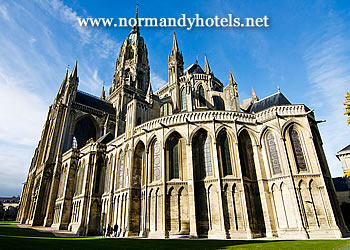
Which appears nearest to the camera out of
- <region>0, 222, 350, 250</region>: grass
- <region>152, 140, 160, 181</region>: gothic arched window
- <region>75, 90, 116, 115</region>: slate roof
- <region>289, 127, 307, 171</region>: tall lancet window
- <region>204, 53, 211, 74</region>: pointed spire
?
<region>0, 222, 350, 250</region>: grass

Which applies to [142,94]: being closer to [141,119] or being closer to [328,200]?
[141,119]

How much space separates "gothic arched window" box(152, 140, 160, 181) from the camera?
2056 centimetres

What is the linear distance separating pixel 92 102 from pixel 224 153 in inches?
1348

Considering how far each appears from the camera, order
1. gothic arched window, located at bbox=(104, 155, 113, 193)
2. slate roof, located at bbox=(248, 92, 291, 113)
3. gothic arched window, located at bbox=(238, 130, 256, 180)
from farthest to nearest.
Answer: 1. gothic arched window, located at bbox=(104, 155, 113, 193)
2. slate roof, located at bbox=(248, 92, 291, 113)
3. gothic arched window, located at bbox=(238, 130, 256, 180)

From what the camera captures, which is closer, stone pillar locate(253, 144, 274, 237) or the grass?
the grass

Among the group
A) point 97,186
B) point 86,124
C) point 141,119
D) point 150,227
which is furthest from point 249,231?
point 86,124

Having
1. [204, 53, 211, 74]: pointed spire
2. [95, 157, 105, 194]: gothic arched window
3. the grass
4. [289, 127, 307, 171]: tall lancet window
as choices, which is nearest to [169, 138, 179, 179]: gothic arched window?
the grass

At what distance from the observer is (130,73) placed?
52.9m

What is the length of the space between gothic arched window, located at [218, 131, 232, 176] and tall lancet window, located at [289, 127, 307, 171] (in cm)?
553

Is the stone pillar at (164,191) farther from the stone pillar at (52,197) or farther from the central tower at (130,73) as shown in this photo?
the central tower at (130,73)

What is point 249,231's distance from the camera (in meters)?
16.3

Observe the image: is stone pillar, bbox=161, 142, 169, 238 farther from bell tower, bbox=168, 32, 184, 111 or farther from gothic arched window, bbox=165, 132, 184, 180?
bell tower, bbox=168, 32, 184, 111

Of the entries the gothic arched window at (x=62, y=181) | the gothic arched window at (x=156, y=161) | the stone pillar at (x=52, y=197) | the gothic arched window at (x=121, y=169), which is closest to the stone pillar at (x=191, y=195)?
the gothic arched window at (x=156, y=161)

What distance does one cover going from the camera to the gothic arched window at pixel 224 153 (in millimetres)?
18922
